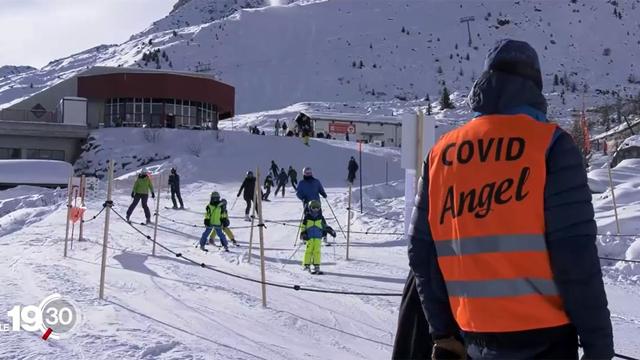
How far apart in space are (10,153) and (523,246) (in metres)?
51.5

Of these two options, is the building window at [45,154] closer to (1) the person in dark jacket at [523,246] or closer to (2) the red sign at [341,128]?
(2) the red sign at [341,128]

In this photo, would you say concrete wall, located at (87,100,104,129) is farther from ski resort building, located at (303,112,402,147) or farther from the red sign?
the red sign

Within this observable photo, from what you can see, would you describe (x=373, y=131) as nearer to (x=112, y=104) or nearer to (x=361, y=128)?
(x=361, y=128)

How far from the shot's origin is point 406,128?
9719 mm

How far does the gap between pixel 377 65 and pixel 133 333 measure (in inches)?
4881

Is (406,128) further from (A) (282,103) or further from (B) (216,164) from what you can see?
(A) (282,103)

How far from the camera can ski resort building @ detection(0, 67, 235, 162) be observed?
49.2 m

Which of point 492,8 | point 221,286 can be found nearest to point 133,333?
point 221,286

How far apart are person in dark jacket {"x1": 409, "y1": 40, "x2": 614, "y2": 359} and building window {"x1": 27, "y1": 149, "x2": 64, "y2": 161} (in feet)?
165

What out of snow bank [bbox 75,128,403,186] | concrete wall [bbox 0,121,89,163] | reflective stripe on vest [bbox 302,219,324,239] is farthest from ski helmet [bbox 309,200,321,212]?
concrete wall [bbox 0,121,89,163]

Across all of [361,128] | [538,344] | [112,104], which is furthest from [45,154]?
[538,344]

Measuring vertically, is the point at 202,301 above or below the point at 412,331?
below

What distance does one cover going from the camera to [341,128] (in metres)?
64.2

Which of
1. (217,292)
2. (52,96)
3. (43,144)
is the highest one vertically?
(52,96)
